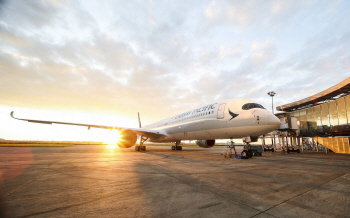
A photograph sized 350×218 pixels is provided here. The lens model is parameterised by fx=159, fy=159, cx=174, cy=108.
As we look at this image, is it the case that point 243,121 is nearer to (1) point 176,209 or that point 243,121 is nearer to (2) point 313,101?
(1) point 176,209

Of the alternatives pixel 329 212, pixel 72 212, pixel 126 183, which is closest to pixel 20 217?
pixel 72 212

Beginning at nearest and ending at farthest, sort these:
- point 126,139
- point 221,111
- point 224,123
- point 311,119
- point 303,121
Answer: point 224,123 → point 221,111 → point 126,139 → point 311,119 → point 303,121

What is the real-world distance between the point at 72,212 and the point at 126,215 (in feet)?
3.01

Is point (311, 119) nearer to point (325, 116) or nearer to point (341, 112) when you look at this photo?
point (325, 116)

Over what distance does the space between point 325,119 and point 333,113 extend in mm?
1486

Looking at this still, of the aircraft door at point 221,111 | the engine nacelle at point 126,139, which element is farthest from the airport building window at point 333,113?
the engine nacelle at point 126,139

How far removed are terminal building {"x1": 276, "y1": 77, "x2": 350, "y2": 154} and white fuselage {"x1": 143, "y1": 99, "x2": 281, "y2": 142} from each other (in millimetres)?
12395

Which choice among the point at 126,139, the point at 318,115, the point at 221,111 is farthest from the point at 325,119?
the point at 126,139

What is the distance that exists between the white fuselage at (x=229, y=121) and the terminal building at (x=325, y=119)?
12.4 metres

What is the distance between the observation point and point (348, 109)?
19359mm

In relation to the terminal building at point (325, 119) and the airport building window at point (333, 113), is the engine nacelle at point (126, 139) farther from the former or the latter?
the airport building window at point (333, 113)

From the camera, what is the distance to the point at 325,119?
74.5 ft

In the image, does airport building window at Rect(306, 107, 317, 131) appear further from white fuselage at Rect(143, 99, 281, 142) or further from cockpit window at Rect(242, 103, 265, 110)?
white fuselage at Rect(143, 99, 281, 142)

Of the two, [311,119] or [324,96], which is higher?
[324,96]
